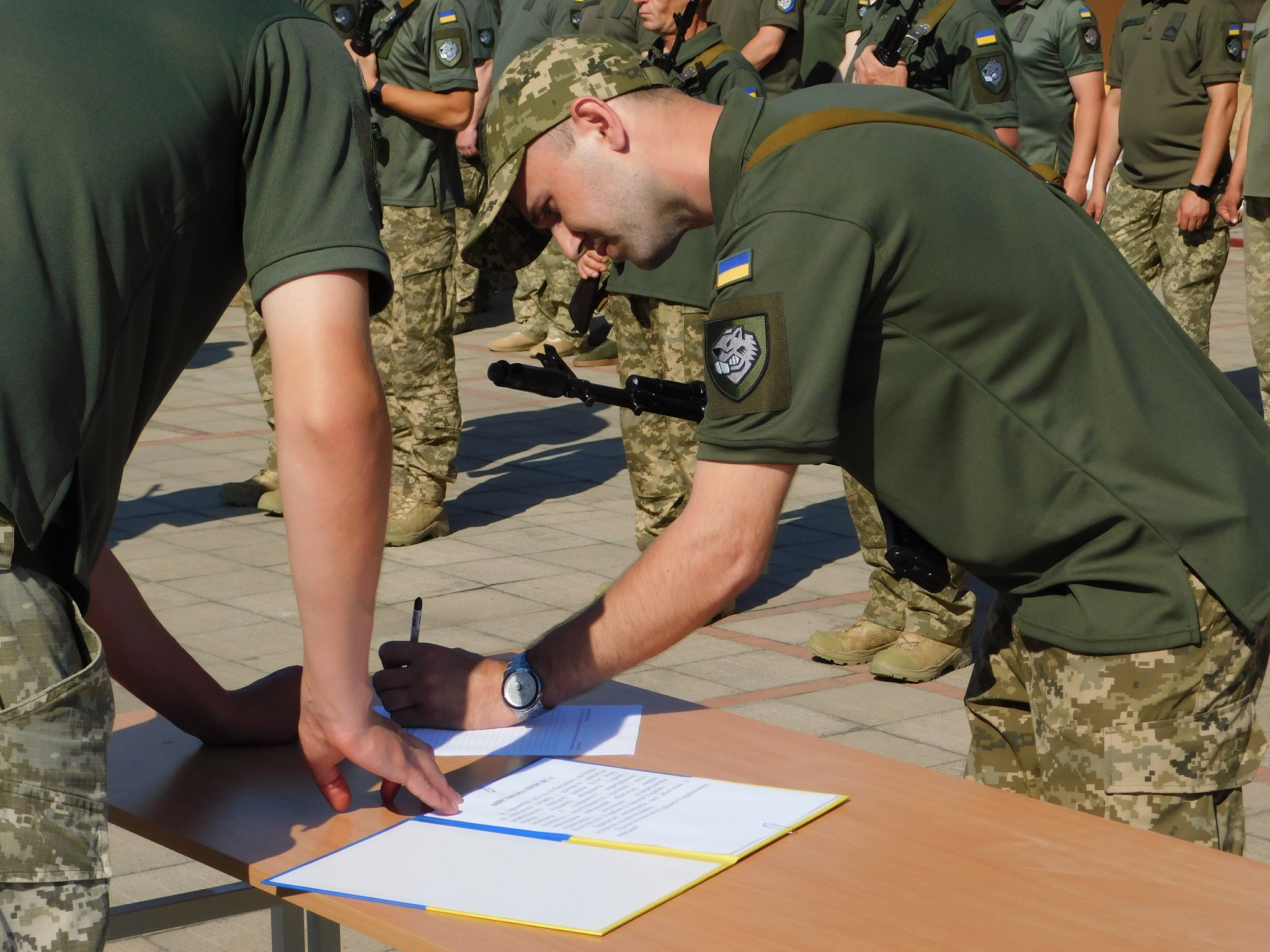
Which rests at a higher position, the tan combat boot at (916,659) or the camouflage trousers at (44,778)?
the camouflage trousers at (44,778)

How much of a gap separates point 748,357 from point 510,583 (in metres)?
4.00

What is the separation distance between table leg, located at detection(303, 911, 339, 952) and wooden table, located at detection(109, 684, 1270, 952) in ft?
1.00

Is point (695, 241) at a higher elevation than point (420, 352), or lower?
higher

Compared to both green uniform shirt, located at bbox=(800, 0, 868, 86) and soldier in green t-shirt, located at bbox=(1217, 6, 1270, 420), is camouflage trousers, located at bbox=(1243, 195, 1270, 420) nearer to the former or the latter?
soldier in green t-shirt, located at bbox=(1217, 6, 1270, 420)

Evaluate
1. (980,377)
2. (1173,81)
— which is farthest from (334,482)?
(1173,81)

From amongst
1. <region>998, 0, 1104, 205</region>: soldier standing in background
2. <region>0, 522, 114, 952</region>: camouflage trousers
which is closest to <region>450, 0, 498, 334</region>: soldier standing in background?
<region>998, 0, 1104, 205</region>: soldier standing in background

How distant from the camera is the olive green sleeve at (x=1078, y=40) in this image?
838 centimetres

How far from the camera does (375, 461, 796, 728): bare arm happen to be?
193 cm

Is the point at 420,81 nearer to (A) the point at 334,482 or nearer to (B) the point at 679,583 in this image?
(B) the point at 679,583

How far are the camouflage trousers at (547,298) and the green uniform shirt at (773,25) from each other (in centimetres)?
250

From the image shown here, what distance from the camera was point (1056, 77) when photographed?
A: 852 centimetres

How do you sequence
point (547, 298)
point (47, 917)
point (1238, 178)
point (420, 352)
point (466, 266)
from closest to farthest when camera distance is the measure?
point (47, 917) < point (420, 352) < point (1238, 178) < point (466, 266) < point (547, 298)

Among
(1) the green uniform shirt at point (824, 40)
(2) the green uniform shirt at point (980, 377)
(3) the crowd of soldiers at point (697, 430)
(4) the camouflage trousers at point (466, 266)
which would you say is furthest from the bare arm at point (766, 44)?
(2) the green uniform shirt at point (980, 377)

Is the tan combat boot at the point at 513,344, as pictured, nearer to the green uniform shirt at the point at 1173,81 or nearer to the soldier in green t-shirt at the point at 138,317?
the green uniform shirt at the point at 1173,81
